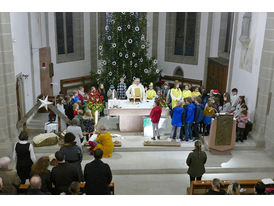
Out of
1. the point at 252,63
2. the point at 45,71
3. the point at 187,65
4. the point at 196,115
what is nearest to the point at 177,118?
the point at 196,115

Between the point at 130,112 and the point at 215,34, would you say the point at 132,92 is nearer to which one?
the point at 130,112

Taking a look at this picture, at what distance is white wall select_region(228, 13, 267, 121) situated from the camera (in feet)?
31.2

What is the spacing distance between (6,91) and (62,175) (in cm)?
448

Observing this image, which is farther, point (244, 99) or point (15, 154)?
point (244, 99)

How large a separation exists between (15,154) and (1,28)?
3.72 metres

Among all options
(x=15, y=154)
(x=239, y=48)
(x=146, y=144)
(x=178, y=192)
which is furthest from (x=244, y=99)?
(x=15, y=154)

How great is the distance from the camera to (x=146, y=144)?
9.31 m

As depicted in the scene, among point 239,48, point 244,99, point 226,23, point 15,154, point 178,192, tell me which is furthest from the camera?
point 226,23

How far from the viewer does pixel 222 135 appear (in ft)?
28.8

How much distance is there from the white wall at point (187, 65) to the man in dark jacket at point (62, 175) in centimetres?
1074

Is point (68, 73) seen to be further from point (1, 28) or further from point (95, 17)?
point (1, 28)

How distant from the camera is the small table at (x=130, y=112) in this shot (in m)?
10.1

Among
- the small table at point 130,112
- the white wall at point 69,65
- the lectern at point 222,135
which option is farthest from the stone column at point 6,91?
the lectern at point 222,135

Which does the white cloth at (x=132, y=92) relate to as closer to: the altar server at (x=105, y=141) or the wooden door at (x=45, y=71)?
the altar server at (x=105, y=141)
